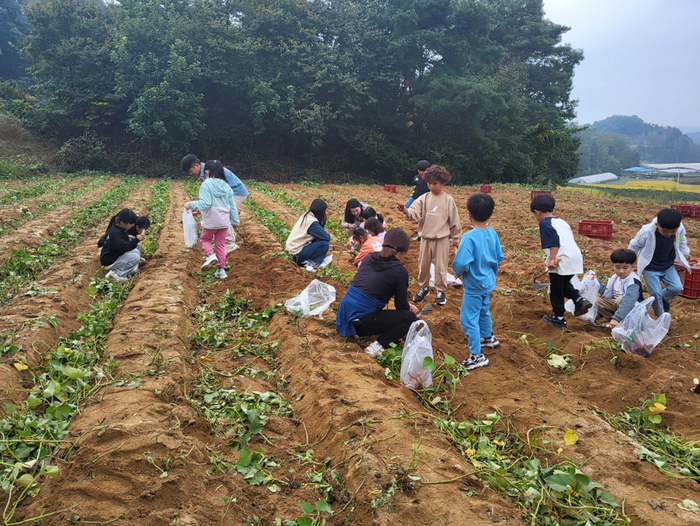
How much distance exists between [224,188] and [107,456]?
4588 mm

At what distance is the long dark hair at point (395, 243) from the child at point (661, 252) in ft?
8.64

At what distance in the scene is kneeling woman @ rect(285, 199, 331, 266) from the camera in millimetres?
7512

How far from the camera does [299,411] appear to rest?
3971mm

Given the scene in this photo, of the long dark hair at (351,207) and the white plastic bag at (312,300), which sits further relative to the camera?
the long dark hair at (351,207)

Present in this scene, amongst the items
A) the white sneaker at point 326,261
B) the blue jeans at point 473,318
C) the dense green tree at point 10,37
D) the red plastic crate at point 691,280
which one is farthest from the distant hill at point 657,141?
the blue jeans at point 473,318

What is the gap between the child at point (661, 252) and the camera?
516 cm

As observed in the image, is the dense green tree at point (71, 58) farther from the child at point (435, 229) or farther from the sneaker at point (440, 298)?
the sneaker at point (440, 298)

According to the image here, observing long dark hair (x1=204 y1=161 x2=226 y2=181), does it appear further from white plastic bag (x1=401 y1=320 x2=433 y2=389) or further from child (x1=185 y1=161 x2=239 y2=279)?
white plastic bag (x1=401 y1=320 x2=433 y2=389)

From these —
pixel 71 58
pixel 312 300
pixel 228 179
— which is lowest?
pixel 312 300

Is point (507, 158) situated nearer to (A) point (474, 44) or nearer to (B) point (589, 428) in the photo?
(A) point (474, 44)

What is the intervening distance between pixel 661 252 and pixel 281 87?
76.2 ft

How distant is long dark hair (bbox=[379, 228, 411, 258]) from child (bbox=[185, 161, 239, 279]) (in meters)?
3.12

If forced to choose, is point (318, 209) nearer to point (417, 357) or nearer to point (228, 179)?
point (228, 179)

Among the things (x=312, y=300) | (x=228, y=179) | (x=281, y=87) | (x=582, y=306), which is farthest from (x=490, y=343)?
(x=281, y=87)
